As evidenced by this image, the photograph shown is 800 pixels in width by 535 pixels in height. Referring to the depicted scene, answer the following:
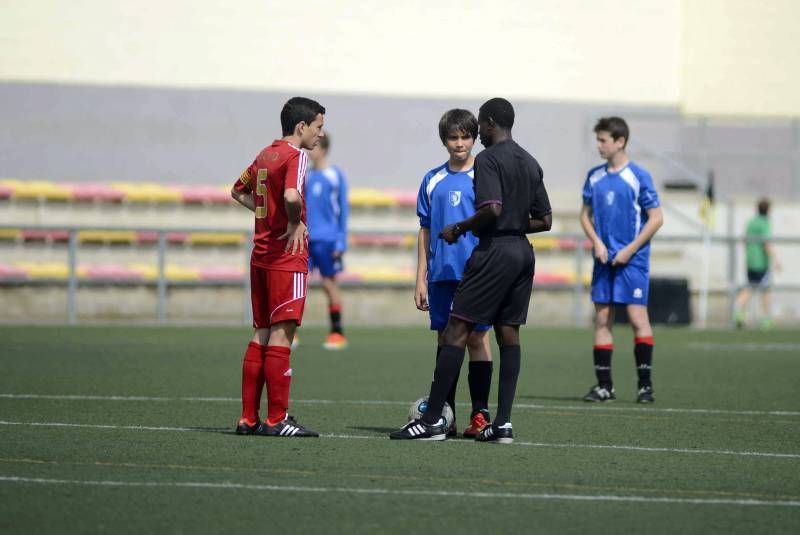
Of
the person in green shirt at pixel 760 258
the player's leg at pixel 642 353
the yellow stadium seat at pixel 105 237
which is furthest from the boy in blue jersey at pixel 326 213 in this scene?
the person in green shirt at pixel 760 258

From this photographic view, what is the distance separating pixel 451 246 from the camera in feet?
27.9

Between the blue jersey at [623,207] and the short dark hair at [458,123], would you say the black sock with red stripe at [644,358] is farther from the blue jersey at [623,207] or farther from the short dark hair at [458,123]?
the short dark hair at [458,123]

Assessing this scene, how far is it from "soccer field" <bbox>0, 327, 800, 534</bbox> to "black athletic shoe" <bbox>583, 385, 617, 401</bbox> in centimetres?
19

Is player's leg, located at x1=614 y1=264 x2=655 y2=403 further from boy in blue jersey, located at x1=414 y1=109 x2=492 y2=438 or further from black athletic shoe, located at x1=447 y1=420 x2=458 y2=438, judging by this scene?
black athletic shoe, located at x1=447 y1=420 x2=458 y2=438

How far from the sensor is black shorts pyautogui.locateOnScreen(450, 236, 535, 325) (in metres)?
8.08

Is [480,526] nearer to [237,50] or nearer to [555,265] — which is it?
[555,265]

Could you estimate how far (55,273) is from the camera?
21.9 meters

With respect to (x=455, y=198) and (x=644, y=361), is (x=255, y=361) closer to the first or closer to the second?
(x=455, y=198)

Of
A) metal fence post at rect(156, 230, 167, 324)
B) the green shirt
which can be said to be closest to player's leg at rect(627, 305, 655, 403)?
metal fence post at rect(156, 230, 167, 324)

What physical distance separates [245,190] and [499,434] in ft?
6.41

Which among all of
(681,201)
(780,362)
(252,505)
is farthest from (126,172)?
(252,505)

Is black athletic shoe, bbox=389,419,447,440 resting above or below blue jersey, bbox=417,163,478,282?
below

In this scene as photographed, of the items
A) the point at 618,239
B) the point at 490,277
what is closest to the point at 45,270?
the point at 618,239

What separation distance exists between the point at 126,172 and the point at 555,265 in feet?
23.1
